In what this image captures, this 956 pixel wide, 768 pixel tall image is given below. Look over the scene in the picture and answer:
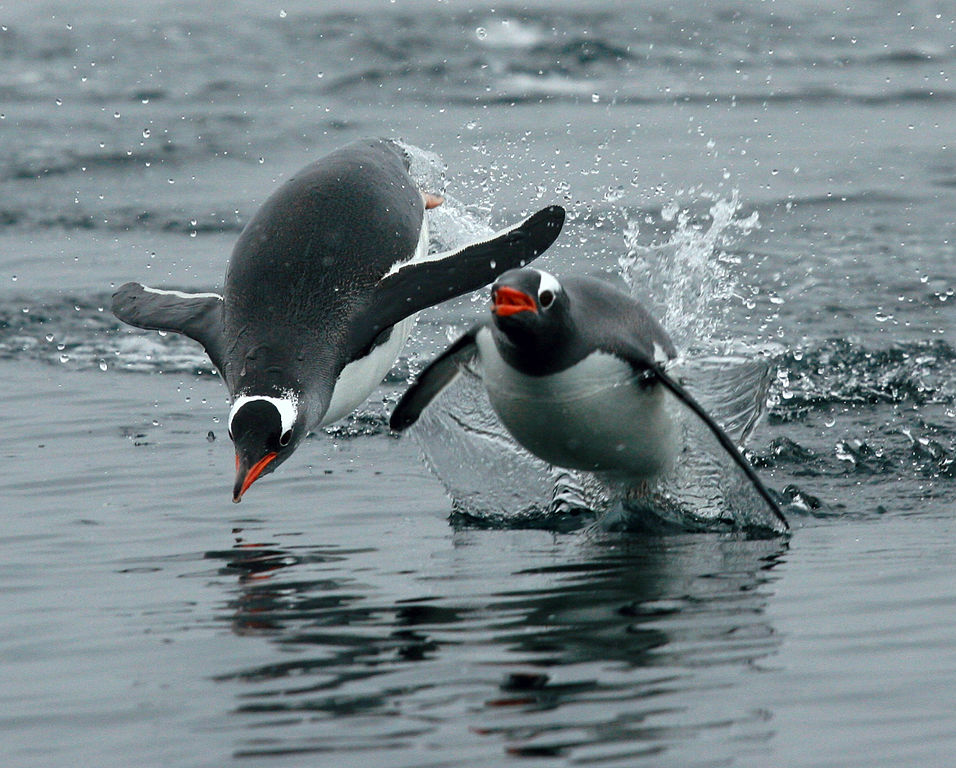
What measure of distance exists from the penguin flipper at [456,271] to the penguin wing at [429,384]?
455mm

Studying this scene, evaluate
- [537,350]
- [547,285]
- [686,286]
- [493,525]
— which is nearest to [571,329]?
[537,350]

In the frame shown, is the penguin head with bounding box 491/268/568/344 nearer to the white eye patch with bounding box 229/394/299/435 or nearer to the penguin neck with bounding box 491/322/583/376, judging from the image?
the penguin neck with bounding box 491/322/583/376

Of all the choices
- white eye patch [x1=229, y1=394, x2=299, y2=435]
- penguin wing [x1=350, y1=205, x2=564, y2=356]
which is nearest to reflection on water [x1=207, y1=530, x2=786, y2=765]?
white eye patch [x1=229, y1=394, x2=299, y2=435]

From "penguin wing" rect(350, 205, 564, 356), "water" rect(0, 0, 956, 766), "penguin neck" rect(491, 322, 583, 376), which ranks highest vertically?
"penguin neck" rect(491, 322, 583, 376)

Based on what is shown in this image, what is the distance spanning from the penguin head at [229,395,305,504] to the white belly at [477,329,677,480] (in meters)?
0.61

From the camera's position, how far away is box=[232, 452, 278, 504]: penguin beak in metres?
4.75

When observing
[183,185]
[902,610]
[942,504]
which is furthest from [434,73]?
[902,610]

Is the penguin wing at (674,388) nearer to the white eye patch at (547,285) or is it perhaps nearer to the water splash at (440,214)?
the white eye patch at (547,285)

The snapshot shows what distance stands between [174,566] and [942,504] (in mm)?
2211

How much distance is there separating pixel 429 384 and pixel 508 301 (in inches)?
40.4

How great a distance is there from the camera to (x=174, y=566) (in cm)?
455

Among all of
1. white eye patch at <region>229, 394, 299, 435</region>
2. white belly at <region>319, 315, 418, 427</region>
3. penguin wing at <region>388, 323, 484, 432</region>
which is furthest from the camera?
white belly at <region>319, 315, 418, 427</region>

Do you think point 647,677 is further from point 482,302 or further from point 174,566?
point 482,302

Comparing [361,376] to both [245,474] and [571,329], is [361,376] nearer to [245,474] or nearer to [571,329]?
[245,474]
